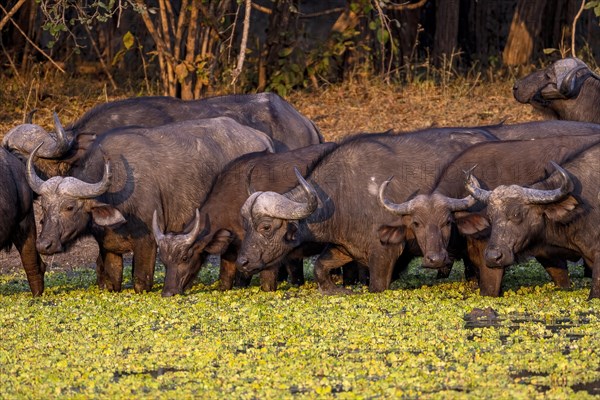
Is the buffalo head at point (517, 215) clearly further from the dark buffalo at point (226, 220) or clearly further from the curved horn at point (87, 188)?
the curved horn at point (87, 188)

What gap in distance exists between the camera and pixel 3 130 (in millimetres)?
19219

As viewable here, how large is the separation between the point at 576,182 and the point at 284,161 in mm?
2804

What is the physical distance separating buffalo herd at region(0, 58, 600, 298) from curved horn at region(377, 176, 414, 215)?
11 millimetres

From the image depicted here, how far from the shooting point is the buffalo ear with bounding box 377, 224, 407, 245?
1205cm

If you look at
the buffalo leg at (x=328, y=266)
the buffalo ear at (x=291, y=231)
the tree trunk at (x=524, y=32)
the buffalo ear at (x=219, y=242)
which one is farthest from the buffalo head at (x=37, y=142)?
the tree trunk at (x=524, y=32)

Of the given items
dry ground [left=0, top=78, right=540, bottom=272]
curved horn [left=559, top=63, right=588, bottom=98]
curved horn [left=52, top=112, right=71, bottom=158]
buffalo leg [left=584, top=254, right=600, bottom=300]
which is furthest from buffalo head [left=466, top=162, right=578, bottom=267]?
→ dry ground [left=0, top=78, right=540, bottom=272]

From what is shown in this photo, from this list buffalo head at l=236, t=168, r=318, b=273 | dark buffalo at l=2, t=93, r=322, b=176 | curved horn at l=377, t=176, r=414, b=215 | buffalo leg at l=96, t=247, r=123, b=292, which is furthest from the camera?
dark buffalo at l=2, t=93, r=322, b=176

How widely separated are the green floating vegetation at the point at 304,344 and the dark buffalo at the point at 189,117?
6.89 feet

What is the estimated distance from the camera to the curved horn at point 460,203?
11727 millimetres

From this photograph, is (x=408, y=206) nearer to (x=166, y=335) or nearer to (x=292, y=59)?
(x=166, y=335)

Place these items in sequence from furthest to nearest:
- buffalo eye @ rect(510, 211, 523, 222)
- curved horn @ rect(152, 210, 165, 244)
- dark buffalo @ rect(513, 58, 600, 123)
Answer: dark buffalo @ rect(513, 58, 600, 123) < curved horn @ rect(152, 210, 165, 244) < buffalo eye @ rect(510, 211, 523, 222)

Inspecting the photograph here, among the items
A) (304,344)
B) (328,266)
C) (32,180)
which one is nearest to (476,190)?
(328,266)

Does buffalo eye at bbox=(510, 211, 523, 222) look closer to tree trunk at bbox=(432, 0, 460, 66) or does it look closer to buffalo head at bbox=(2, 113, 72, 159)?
buffalo head at bbox=(2, 113, 72, 159)

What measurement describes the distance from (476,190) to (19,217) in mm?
3950
